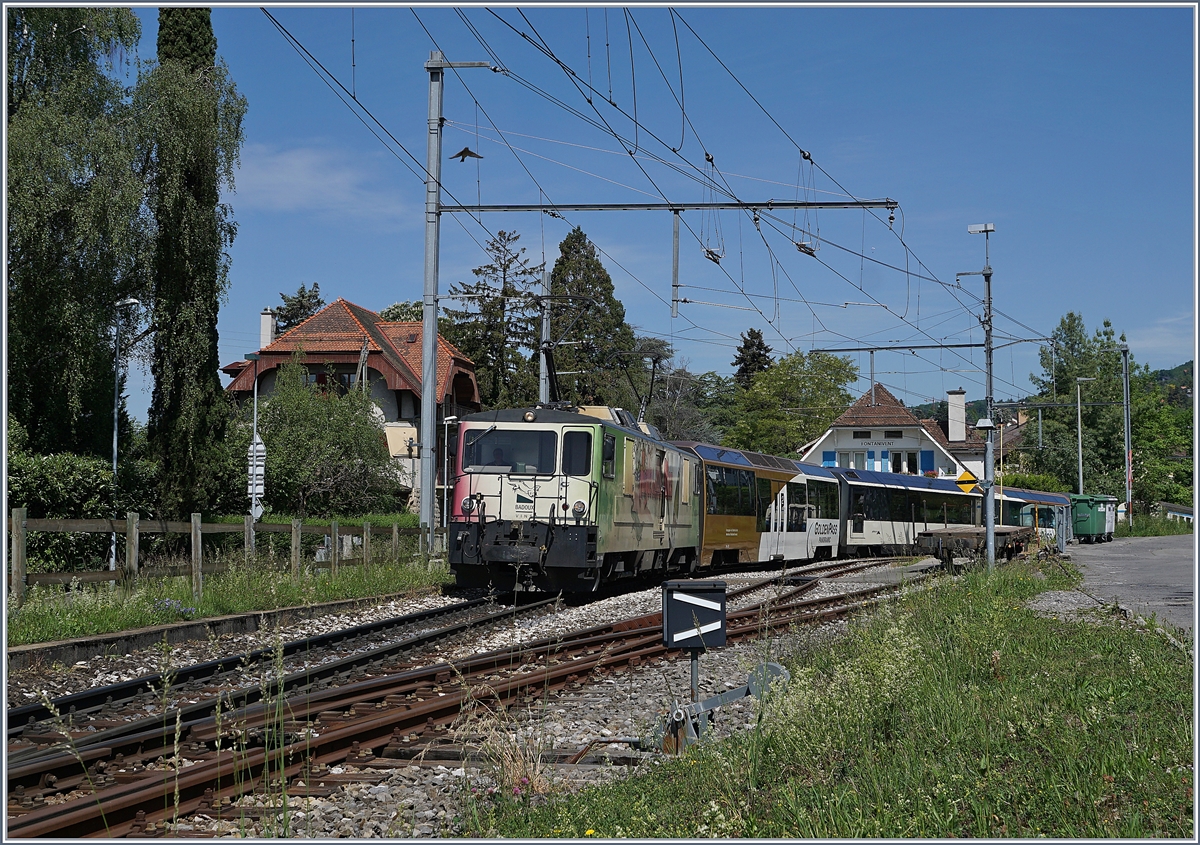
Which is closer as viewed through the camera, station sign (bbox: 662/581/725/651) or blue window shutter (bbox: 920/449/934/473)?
station sign (bbox: 662/581/725/651)

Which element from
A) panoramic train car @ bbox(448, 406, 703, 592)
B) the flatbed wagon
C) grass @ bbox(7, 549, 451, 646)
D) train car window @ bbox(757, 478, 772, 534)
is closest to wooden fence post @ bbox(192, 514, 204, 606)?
grass @ bbox(7, 549, 451, 646)

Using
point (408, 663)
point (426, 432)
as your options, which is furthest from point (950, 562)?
point (408, 663)

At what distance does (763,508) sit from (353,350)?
86.7ft

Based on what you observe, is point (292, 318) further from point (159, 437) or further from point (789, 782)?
point (789, 782)

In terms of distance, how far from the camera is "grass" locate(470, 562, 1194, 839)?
5059 mm

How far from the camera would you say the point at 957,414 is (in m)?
79.3

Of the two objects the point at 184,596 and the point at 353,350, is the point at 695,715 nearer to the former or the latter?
the point at 184,596

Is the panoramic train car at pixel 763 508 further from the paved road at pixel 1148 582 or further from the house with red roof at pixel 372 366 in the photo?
the house with red roof at pixel 372 366

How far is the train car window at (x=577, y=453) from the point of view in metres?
17.7

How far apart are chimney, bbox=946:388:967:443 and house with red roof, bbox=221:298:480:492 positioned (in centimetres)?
3682

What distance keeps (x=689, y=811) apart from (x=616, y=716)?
134 inches

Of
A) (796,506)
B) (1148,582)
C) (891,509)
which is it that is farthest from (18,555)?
(891,509)

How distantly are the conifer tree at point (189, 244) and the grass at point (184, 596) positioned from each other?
9.18 meters

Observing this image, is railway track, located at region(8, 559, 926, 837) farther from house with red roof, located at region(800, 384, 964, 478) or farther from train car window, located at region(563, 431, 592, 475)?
house with red roof, located at region(800, 384, 964, 478)
